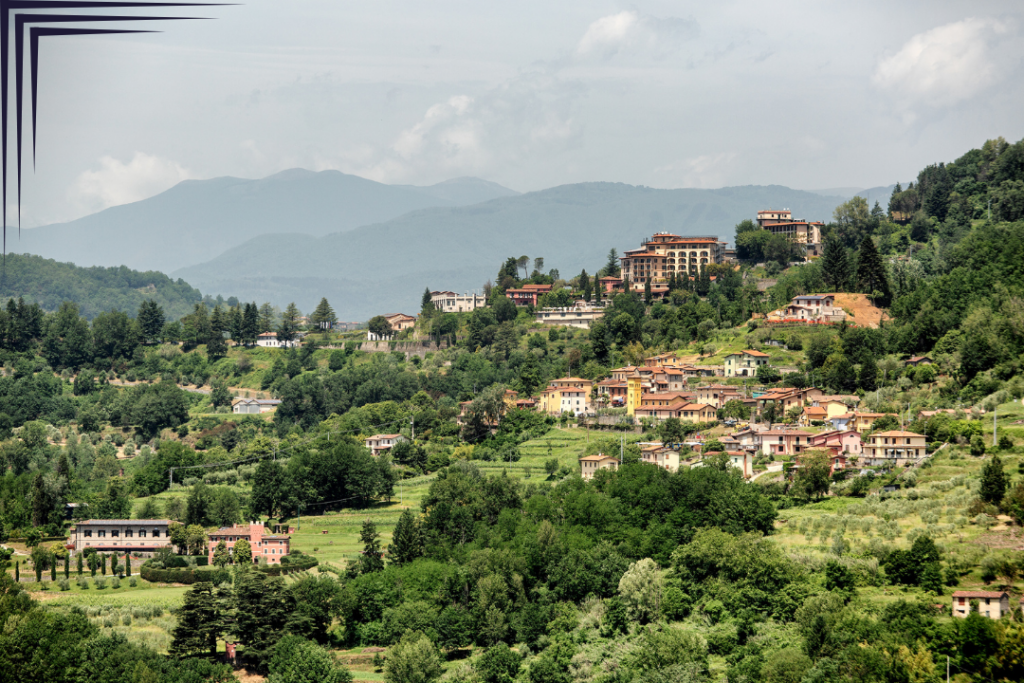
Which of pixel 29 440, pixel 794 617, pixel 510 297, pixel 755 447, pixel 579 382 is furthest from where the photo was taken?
pixel 510 297

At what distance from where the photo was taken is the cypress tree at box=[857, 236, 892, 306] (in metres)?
65.9

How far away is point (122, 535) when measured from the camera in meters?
47.2

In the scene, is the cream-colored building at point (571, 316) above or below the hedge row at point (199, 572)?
above

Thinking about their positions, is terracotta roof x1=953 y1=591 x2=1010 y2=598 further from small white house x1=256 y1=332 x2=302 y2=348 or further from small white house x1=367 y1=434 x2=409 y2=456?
small white house x1=256 y1=332 x2=302 y2=348

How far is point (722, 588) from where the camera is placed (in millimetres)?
34031

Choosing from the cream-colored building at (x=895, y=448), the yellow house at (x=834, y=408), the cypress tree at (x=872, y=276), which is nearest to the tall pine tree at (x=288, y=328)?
the cypress tree at (x=872, y=276)

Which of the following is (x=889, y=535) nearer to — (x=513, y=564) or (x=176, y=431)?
(x=513, y=564)

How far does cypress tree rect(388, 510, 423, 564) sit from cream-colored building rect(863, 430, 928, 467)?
17.0 m

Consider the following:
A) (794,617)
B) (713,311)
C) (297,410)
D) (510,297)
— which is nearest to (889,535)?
(794,617)

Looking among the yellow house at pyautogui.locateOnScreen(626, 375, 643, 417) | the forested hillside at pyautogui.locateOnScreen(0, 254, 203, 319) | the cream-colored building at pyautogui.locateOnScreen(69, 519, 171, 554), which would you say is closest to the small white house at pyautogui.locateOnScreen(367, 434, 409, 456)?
the yellow house at pyautogui.locateOnScreen(626, 375, 643, 417)

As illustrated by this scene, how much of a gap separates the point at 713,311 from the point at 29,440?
40612 millimetres

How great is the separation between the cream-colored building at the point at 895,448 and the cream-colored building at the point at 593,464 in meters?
10.3

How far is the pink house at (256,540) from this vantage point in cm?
4488

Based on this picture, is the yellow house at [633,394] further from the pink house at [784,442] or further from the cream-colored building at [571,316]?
the cream-colored building at [571,316]
